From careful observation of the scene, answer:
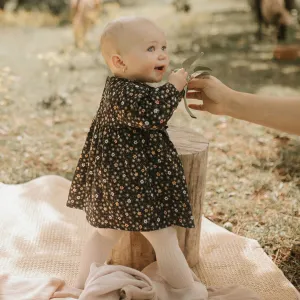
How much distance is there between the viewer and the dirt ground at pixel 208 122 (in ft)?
12.4

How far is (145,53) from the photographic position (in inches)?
94.3

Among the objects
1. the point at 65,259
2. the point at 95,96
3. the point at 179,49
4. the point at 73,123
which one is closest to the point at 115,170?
the point at 65,259

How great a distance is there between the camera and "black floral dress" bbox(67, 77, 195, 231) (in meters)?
2.37

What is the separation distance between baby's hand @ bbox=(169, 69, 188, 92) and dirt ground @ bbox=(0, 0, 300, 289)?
4.80 ft

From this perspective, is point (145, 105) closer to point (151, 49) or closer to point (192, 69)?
point (151, 49)

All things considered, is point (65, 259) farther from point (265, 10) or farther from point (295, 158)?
point (265, 10)

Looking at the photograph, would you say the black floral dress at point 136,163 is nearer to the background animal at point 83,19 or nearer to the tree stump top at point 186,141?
the tree stump top at point 186,141

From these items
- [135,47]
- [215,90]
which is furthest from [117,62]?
[215,90]

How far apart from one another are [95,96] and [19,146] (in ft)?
5.41

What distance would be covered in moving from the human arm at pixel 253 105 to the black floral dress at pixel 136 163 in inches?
14.9

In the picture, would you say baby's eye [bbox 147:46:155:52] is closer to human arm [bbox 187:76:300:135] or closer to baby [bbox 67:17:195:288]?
baby [bbox 67:17:195:288]

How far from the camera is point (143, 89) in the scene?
238 centimetres

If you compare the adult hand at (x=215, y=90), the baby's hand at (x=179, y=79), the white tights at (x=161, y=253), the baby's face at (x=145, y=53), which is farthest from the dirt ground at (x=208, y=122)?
the baby's face at (x=145, y=53)

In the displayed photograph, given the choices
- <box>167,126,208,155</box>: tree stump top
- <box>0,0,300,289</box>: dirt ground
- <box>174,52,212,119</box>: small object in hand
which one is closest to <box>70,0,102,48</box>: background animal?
<box>0,0,300,289</box>: dirt ground
